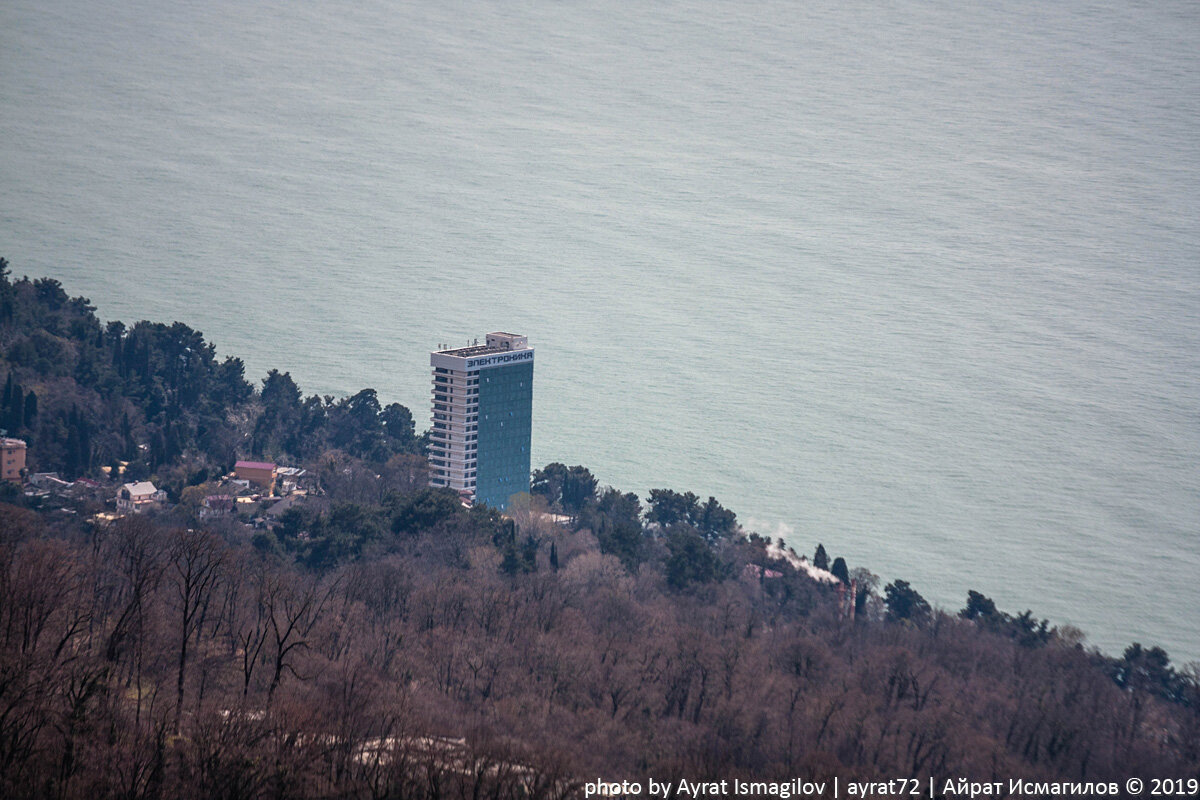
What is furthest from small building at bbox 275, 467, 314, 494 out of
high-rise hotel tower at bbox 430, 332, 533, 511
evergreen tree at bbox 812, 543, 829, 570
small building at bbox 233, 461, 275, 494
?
evergreen tree at bbox 812, 543, 829, 570

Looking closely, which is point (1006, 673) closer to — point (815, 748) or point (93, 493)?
point (815, 748)

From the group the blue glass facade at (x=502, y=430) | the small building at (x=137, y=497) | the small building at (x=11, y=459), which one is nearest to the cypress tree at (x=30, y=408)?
the small building at (x=11, y=459)

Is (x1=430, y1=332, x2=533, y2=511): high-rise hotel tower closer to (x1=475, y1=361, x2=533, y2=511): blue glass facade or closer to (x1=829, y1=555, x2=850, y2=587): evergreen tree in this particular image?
(x1=475, y1=361, x2=533, y2=511): blue glass facade

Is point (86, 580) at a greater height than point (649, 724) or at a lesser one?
greater

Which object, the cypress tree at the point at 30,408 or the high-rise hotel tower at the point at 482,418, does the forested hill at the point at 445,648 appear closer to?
the cypress tree at the point at 30,408

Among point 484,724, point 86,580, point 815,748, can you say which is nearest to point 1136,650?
point 815,748
